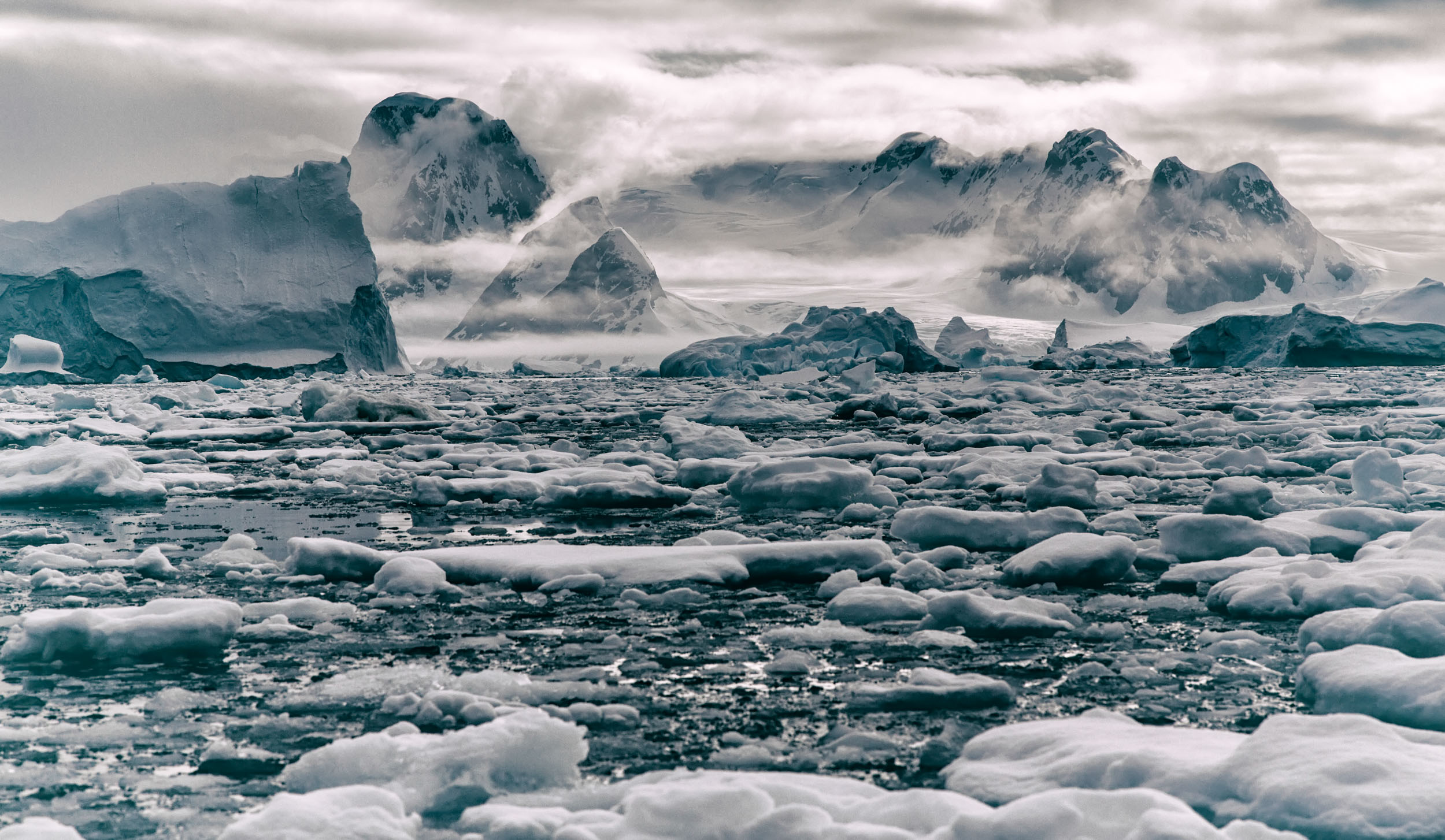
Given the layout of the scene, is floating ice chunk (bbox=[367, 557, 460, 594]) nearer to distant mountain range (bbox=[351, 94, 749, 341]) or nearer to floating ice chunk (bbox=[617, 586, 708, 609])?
floating ice chunk (bbox=[617, 586, 708, 609])

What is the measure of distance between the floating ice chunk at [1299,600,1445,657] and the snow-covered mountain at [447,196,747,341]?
2734 inches

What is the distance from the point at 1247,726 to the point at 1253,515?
4043mm

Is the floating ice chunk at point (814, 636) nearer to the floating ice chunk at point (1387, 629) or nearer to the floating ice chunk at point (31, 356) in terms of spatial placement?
the floating ice chunk at point (1387, 629)

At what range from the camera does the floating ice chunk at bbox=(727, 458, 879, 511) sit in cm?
757

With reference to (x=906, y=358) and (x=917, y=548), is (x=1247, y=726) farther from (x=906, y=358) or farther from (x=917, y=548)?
(x=906, y=358)

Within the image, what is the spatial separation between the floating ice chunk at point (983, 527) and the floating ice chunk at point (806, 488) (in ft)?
4.79

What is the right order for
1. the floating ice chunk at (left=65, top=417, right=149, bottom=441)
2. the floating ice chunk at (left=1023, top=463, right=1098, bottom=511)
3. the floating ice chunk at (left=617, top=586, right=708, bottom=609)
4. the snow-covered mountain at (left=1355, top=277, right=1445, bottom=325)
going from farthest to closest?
1. the snow-covered mountain at (left=1355, top=277, right=1445, bottom=325)
2. the floating ice chunk at (left=65, top=417, right=149, bottom=441)
3. the floating ice chunk at (left=1023, top=463, right=1098, bottom=511)
4. the floating ice chunk at (left=617, top=586, right=708, bottom=609)

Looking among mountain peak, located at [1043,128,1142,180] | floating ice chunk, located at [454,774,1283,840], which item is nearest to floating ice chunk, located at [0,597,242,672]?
floating ice chunk, located at [454,774,1283,840]

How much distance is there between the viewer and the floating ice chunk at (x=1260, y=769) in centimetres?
225

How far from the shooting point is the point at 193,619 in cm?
388

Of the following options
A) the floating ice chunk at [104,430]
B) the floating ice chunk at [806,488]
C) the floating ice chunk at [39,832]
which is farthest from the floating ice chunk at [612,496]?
the floating ice chunk at [104,430]

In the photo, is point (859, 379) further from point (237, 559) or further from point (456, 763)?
point (456, 763)

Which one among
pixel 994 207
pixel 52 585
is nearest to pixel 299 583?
pixel 52 585

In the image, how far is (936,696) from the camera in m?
3.29
